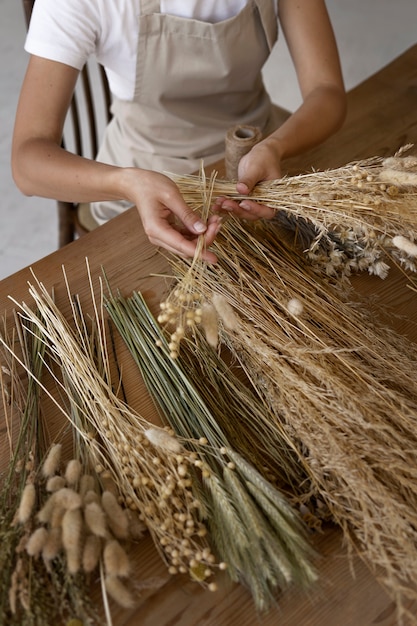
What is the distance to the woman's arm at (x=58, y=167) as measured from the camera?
125 cm

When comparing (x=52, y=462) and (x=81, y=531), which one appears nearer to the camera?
(x=81, y=531)

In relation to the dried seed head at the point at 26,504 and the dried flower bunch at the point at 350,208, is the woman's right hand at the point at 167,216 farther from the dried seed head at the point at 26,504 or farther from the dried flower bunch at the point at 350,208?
the dried seed head at the point at 26,504

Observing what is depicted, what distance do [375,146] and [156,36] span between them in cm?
57

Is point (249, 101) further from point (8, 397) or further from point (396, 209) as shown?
point (8, 397)

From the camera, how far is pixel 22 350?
1237 millimetres

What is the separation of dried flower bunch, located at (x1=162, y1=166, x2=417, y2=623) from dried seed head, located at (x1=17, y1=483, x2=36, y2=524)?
38 centimetres

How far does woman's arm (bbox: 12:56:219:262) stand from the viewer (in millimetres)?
1247

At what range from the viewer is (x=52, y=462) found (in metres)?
0.99

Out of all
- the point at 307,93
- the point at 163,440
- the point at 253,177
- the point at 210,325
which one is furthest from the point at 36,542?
the point at 307,93

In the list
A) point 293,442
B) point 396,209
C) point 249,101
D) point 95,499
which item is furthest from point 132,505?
point 249,101

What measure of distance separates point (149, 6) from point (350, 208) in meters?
0.72

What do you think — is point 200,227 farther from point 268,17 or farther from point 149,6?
point 268,17

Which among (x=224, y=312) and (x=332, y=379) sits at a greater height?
(x=224, y=312)

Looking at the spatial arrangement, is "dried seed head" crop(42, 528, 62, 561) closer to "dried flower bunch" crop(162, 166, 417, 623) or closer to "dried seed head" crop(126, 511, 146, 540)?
"dried seed head" crop(126, 511, 146, 540)
